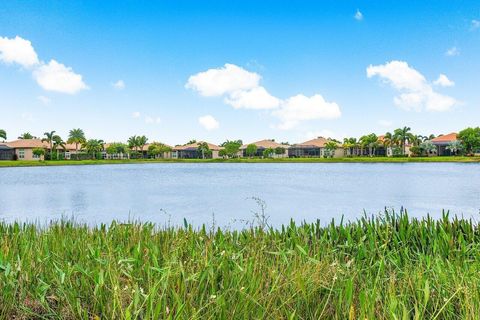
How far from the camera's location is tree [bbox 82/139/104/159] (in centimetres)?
10381

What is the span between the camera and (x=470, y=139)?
287 ft

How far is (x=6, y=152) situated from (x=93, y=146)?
67.3ft

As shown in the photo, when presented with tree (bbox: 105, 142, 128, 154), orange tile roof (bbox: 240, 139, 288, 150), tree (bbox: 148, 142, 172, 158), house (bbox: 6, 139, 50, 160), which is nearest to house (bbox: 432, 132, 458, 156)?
orange tile roof (bbox: 240, 139, 288, 150)

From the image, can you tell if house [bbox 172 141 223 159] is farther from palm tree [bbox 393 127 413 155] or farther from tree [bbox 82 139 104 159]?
palm tree [bbox 393 127 413 155]

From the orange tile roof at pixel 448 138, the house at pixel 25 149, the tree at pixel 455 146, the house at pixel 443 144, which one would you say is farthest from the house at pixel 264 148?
the house at pixel 25 149

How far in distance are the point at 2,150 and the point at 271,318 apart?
111 meters

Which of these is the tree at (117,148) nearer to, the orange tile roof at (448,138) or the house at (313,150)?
the house at (313,150)

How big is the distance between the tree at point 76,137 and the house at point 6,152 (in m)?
14.2

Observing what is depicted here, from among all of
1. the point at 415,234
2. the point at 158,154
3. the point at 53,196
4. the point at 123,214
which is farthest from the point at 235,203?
the point at 158,154

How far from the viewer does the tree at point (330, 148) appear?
108375 millimetres

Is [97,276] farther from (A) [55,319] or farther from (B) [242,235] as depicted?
(B) [242,235]

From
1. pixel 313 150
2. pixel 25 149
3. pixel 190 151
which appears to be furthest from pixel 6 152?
pixel 313 150

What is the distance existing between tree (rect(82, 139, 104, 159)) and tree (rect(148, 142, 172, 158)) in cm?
1485

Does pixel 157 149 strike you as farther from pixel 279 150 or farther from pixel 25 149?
pixel 279 150
